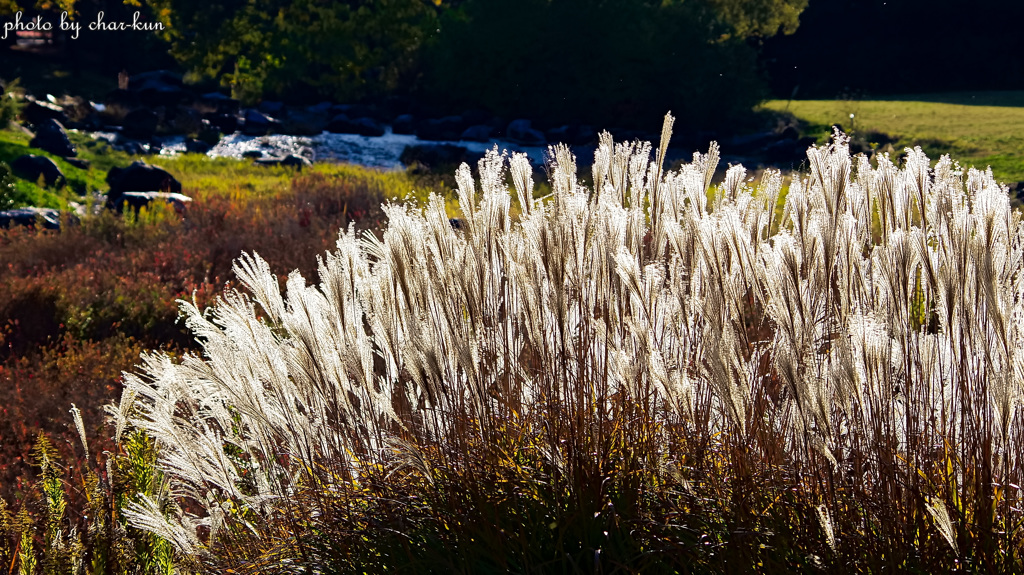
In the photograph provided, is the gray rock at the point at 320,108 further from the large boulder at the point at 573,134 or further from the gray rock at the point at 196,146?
the large boulder at the point at 573,134

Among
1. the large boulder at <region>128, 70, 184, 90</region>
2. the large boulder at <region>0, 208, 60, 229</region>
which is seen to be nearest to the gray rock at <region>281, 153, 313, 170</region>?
the large boulder at <region>0, 208, 60, 229</region>

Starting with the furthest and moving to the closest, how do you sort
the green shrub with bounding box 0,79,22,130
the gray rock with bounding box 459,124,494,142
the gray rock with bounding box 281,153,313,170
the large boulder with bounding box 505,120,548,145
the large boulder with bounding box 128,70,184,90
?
the large boulder with bounding box 128,70,184,90 < the gray rock with bounding box 459,124,494,142 < the large boulder with bounding box 505,120,548,145 < the green shrub with bounding box 0,79,22,130 < the gray rock with bounding box 281,153,313,170

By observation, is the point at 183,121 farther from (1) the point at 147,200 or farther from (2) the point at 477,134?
(1) the point at 147,200

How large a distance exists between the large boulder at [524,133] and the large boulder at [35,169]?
14.6m

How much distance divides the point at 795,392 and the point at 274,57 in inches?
1404

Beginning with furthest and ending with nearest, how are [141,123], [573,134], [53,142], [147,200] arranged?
[141,123], [573,134], [53,142], [147,200]

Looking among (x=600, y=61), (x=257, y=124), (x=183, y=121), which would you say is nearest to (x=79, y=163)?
(x=183, y=121)

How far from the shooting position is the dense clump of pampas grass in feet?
7.36

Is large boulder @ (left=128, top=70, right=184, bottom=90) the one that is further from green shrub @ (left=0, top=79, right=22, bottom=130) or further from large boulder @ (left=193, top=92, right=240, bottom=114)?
green shrub @ (left=0, top=79, right=22, bottom=130)

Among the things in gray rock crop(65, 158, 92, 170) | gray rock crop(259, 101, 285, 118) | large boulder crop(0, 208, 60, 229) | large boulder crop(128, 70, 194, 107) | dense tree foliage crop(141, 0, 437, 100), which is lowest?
large boulder crop(0, 208, 60, 229)

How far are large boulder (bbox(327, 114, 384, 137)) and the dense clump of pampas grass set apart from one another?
28484 mm

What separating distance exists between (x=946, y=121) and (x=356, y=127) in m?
19.1

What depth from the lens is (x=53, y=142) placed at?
21781 mm

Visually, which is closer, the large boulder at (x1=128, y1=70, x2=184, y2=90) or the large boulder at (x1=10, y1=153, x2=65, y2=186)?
the large boulder at (x1=10, y1=153, x2=65, y2=186)
